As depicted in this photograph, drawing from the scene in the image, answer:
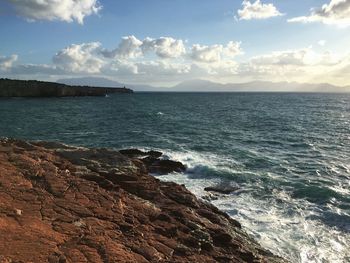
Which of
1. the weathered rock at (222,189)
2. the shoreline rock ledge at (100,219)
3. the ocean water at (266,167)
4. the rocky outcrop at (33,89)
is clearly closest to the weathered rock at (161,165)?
the ocean water at (266,167)

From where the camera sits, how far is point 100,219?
13664 mm

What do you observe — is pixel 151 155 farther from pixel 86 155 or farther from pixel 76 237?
pixel 76 237

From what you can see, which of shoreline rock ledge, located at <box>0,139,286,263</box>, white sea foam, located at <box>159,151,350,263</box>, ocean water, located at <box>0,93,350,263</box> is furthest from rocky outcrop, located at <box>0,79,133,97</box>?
shoreline rock ledge, located at <box>0,139,286,263</box>

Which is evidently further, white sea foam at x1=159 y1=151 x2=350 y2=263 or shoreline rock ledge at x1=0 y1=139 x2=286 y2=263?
white sea foam at x1=159 y1=151 x2=350 y2=263

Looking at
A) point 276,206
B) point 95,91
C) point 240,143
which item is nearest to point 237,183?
point 276,206

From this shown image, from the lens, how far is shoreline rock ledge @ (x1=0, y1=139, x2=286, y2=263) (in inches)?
443

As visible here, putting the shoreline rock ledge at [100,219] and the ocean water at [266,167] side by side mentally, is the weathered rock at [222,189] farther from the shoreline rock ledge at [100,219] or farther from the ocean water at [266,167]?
the shoreline rock ledge at [100,219]

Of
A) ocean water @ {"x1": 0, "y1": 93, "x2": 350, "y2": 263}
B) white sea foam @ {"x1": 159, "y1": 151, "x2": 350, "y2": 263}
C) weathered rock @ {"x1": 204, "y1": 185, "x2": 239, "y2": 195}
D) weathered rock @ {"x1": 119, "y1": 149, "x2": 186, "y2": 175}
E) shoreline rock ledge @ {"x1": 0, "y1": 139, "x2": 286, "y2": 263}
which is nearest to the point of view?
shoreline rock ledge @ {"x1": 0, "y1": 139, "x2": 286, "y2": 263}

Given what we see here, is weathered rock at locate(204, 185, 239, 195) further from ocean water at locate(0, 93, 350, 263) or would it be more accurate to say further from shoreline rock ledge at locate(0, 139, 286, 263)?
shoreline rock ledge at locate(0, 139, 286, 263)

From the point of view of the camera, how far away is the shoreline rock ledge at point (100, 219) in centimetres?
1125

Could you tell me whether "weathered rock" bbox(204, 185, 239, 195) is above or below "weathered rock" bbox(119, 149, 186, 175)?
below

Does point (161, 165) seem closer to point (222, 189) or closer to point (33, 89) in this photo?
point (222, 189)

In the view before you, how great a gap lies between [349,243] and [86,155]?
15001 mm

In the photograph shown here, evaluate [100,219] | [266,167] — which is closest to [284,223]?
[100,219]
